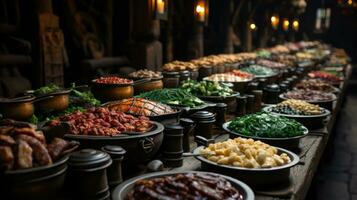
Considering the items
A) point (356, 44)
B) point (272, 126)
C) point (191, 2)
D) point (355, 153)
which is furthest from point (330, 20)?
point (272, 126)

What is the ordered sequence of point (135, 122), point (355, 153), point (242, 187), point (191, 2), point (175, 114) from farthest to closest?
point (191, 2) → point (355, 153) → point (175, 114) → point (135, 122) → point (242, 187)

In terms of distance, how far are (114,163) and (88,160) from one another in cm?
38

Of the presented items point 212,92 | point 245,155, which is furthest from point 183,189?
point 212,92

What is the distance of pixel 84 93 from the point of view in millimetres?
4984

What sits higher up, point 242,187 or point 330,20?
point 330,20

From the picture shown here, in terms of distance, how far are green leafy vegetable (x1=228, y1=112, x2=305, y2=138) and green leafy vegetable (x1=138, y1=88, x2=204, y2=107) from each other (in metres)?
0.63

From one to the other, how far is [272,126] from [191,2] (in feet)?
32.8

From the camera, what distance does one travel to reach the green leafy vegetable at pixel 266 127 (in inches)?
166

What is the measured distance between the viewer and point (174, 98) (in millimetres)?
5035

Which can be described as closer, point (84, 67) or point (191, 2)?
point (84, 67)

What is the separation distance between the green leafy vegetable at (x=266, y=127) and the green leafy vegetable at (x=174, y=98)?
630mm

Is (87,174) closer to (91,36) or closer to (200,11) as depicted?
(91,36)

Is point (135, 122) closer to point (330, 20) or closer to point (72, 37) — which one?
point (72, 37)

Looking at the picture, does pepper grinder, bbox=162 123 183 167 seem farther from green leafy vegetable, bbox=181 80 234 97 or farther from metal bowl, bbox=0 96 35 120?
green leafy vegetable, bbox=181 80 234 97
